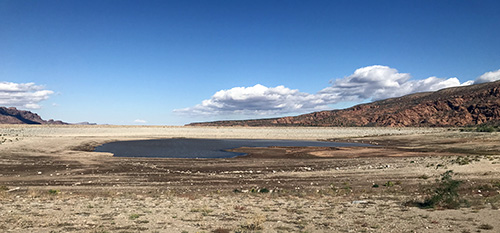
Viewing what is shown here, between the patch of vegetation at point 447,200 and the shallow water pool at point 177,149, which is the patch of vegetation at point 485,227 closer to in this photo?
the patch of vegetation at point 447,200

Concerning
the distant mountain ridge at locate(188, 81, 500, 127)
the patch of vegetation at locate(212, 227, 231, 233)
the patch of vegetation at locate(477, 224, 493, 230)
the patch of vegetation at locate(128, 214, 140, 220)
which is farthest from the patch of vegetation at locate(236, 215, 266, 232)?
the distant mountain ridge at locate(188, 81, 500, 127)

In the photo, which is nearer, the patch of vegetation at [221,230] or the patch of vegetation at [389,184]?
the patch of vegetation at [221,230]

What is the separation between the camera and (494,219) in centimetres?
1168

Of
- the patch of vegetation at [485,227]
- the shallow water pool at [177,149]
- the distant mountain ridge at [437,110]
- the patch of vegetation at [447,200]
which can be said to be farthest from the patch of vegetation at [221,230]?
the distant mountain ridge at [437,110]

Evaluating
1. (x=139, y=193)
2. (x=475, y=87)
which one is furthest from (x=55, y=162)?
(x=475, y=87)

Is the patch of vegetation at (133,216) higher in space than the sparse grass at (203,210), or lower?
higher

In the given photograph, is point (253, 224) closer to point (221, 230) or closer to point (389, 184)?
point (221, 230)

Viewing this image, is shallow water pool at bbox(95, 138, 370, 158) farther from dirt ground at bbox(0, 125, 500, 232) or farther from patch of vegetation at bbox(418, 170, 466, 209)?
patch of vegetation at bbox(418, 170, 466, 209)

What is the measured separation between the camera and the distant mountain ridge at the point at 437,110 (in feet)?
436

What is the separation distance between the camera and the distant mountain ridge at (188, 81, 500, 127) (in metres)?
133

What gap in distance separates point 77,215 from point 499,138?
212 feet

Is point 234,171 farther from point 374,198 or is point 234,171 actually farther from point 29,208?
point 29,208

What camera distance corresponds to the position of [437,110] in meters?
→ 156

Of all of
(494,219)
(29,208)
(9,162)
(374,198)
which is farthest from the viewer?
(9,162)
